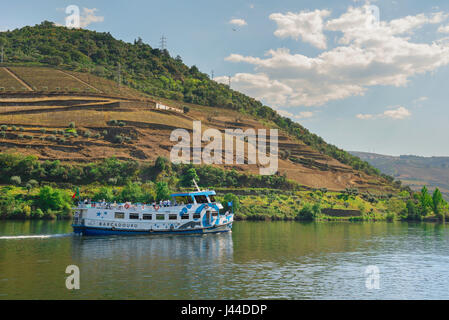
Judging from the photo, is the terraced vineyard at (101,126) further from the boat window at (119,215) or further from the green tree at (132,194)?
the boat window at (119,215)

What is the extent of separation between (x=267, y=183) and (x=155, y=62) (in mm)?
109919

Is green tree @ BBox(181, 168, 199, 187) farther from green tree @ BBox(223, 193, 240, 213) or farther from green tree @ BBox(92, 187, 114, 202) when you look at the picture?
green tree @ BBox(92, 187, 114, 202)

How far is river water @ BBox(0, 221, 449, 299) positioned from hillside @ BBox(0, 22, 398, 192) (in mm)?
59480

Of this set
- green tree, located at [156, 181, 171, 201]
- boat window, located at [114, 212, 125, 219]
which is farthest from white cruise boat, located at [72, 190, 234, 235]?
green tree, located at [156, 181, 171, 201]

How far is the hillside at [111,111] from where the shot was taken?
110m

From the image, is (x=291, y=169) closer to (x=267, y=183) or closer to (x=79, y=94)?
(x=267, y=183)

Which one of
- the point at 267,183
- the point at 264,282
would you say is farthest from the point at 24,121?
the point at 264,282

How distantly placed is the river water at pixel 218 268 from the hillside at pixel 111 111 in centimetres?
5948

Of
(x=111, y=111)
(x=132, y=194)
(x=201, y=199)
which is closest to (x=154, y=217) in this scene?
(x=201, y=199)

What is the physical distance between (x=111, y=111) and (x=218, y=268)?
98.8 metres

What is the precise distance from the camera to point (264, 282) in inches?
1167

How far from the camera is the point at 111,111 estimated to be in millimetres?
124875

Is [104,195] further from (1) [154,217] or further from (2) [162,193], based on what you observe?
(1) [154,217]

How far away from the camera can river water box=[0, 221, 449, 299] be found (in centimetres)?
2684
